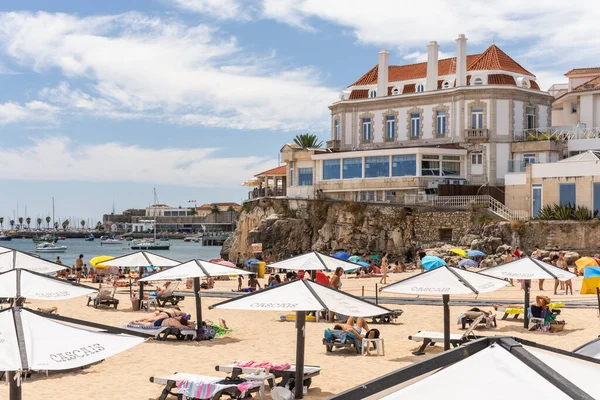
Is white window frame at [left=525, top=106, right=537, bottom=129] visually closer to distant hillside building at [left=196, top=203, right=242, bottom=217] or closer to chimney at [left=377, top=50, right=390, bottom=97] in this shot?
chimney at [left=377, top=50, right=390, bottom=97]

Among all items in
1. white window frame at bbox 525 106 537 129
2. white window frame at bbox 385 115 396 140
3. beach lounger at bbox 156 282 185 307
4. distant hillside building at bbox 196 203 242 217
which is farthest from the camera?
distant hillside building at bbox 196 203 242 217

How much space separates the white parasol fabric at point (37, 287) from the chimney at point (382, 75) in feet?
140

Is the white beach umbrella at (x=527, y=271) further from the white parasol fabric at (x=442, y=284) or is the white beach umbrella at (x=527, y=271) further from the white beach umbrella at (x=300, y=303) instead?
the white beach umbrella at (x=300, y=303)

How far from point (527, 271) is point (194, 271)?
7588 mm

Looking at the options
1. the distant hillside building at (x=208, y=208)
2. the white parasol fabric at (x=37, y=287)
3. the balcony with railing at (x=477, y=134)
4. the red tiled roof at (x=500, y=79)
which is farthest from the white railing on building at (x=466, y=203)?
the distant hillside building at (x=208, y=208)

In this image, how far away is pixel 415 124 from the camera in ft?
172

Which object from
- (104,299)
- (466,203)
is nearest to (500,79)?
(466,203)

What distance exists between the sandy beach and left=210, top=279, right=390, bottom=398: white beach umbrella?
3.11ft

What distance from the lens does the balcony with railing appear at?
49.0 meters

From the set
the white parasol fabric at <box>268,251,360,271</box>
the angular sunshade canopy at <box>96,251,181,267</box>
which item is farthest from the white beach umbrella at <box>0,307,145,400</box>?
the angular sunshade canopy at <box>96,251,181,267</box>

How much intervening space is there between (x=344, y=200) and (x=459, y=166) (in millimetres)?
7796

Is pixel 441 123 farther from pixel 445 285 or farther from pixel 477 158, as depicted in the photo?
pixel 445 285

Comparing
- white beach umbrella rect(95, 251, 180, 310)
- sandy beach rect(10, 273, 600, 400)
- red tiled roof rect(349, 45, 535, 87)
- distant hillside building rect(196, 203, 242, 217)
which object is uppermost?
red tiled roof rect(349, 45, 535, 87)

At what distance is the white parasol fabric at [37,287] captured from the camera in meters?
13.4
